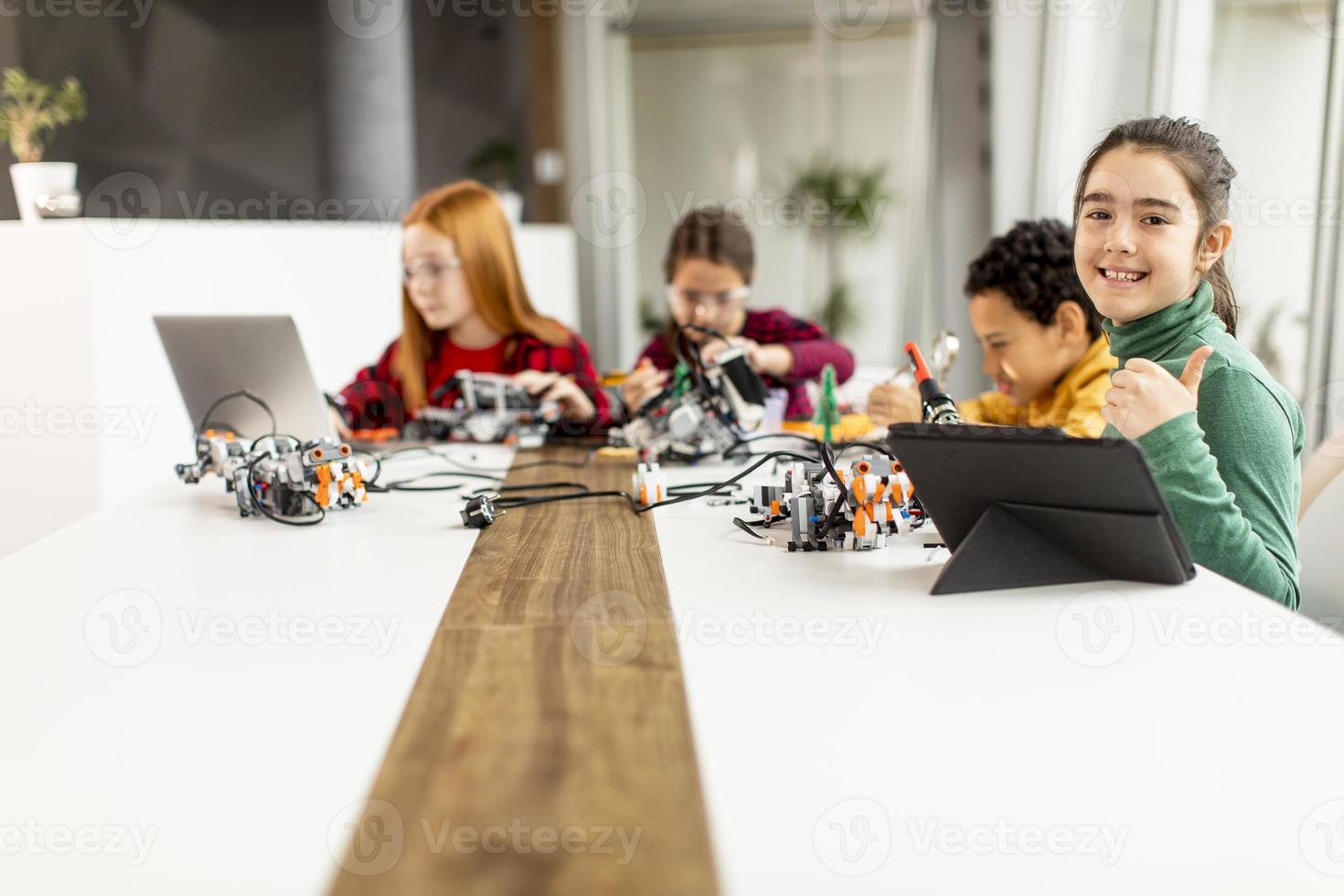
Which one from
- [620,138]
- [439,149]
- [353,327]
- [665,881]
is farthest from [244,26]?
[665,881]

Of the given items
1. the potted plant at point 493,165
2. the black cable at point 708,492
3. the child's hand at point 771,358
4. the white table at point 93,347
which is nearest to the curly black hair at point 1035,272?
the child's hand at point 771,358

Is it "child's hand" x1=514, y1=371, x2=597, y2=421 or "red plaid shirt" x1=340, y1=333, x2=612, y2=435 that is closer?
"child's hand" x1=514, y1=371, x2=597, y2=421

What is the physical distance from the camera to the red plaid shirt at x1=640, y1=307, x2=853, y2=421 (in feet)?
7.88

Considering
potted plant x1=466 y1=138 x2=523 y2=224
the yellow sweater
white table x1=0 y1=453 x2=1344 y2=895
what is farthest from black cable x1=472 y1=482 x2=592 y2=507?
potted plant x1=466 y1=138 x2=523 y2=224

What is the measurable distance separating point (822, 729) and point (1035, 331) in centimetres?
139

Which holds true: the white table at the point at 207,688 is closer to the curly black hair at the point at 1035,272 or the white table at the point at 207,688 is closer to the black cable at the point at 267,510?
the black cable at the point at 267,510

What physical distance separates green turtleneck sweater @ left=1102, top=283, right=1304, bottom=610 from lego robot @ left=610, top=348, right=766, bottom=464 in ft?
1.80

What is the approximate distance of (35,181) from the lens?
2.39 metres

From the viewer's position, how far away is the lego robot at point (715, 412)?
1.69 m

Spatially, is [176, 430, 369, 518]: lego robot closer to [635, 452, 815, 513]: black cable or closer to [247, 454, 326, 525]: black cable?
[247, 454, 326, 525]: black cable

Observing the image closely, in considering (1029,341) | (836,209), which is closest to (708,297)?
(1029,341)

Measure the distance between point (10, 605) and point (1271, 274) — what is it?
2.63 meters

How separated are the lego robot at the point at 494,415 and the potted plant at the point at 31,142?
1094mm

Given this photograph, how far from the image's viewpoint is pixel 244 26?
4098mm
